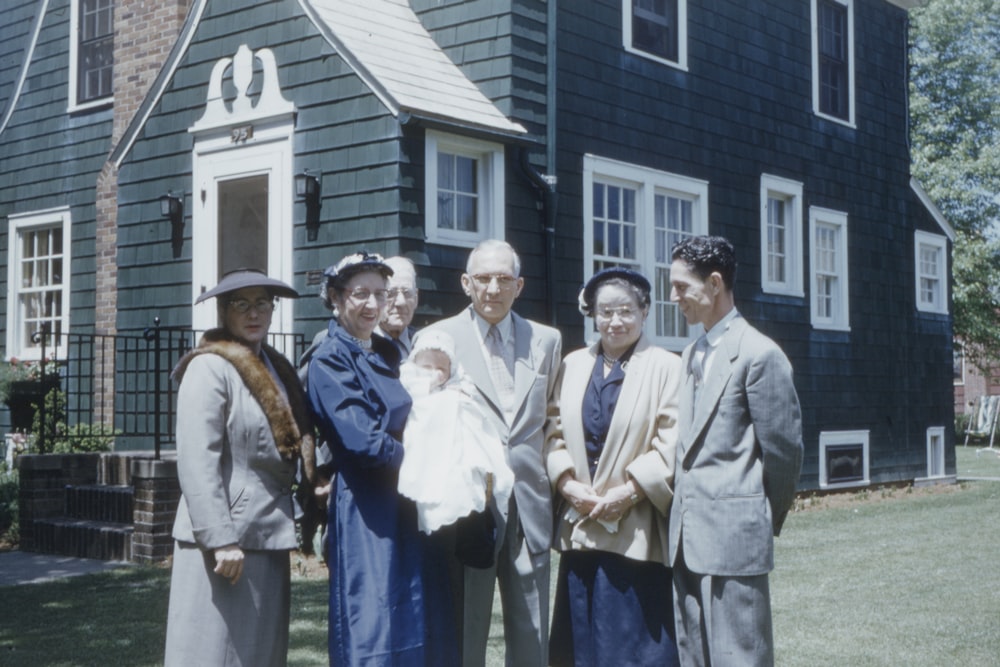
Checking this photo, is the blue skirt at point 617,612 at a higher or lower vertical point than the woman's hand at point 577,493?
lower

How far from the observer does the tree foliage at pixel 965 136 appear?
2716 cm

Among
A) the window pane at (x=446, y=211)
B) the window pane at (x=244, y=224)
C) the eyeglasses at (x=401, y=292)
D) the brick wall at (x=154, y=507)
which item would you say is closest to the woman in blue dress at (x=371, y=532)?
the eyeglasses at (x=401, y=292)

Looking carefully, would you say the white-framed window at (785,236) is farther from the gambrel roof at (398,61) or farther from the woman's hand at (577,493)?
the woman's hand at (577,493)

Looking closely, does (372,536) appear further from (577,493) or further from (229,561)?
(577,493)

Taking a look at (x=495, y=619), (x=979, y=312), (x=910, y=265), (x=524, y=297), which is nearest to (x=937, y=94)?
(x=979, y=312)

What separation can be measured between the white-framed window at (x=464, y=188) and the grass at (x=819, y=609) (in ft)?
11.2

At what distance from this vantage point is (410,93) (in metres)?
9.92

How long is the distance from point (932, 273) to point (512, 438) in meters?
14.8

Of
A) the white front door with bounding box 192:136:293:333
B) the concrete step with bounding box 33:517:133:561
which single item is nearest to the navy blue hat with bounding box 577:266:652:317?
the concrete step with bounding box 33:517:133:561

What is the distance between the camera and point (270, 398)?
4.14m

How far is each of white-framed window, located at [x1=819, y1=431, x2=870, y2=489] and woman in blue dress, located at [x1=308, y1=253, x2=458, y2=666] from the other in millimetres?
11418

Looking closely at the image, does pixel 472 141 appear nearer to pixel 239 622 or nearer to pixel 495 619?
pixel 495 619

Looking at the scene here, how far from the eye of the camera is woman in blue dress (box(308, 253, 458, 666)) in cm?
396

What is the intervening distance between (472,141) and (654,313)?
124 inches
